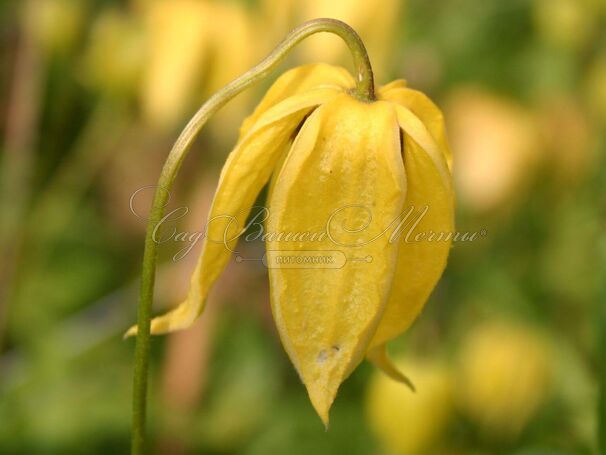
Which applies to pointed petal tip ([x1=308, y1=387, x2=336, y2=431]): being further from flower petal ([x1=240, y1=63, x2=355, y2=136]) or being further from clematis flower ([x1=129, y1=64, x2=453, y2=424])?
flower petal ([x1=240, y1=63, x2=355, y2=136])

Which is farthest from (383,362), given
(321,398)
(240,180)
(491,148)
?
(491,148)

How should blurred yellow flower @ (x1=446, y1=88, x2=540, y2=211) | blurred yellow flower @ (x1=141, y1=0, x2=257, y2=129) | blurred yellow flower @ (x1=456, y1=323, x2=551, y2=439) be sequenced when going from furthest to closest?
1. blurred yellow flower @ (x1=446, y1=88, x2=540, y2=211)
2. blurred yellow flower @ (x1=141, y1=0, x2=257, y2=129)
3. blurred yellow flower @ (x1=456, y1=323, x2=551, y2=439)

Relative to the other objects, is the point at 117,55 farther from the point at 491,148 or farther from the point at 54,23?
the point at 491,148

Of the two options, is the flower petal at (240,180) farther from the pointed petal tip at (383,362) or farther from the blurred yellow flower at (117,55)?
the blurred yellow flower at (117,55)

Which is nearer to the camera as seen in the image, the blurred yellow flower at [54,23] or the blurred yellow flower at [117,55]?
the blurred yellow flower at [117,55]

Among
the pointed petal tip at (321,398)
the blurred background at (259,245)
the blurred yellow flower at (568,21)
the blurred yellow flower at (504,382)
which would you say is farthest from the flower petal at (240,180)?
the blurred yellow flower at (568,21)

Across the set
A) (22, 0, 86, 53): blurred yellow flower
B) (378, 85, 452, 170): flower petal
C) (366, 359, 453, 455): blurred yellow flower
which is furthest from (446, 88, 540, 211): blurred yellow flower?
(378, 85, 452, 170): flower petal
